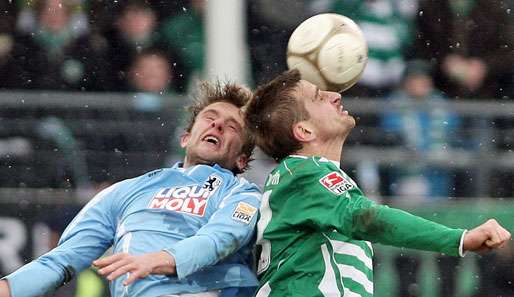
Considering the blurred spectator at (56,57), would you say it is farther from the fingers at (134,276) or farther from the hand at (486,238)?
the hand at (486,238)

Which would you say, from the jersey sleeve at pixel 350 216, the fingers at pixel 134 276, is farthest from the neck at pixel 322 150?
the fingers at pixel 134 276

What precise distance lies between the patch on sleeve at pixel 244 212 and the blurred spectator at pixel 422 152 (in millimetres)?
2588

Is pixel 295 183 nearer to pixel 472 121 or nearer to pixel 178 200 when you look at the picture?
pixel 178 200

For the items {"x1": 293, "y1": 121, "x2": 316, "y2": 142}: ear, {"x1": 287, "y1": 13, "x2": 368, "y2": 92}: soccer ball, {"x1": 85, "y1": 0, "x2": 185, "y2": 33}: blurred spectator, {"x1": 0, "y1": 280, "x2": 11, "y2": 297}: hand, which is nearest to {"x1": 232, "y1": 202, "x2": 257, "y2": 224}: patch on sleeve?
{"x1": 293, "y1": 121, "x2": 316, "y2": 142}: ear

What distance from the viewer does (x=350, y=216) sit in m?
3.65

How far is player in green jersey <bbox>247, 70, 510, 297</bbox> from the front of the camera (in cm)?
358

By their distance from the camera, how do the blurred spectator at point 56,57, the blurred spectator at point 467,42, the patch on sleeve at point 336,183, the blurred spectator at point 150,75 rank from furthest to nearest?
the blurred spectator at point 467,42, the blurred spectator at point 56,57, the blurred spectator at point 150,75, the patch on sleeve at point 336,183

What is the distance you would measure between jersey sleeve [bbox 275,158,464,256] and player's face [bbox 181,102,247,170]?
0.43 m

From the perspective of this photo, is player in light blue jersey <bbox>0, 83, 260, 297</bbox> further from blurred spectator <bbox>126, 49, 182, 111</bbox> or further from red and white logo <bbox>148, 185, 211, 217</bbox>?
blurred spectator <bbox>126, 49, 182, 111</bbox>

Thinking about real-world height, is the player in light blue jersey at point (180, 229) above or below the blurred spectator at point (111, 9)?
below

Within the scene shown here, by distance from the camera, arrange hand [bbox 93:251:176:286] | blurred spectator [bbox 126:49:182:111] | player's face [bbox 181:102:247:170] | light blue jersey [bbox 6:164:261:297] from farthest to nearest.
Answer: blurred spectator [bbox 126:49:182:111] < player's face [bbox 181:102:247:170] < light blue jersey [bbox 6:164:261:297] < hand [bbox 93:251:176:286]

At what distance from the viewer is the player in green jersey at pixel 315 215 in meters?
3.58

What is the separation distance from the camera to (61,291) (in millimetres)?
6273

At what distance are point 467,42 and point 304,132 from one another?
329 centimetres
